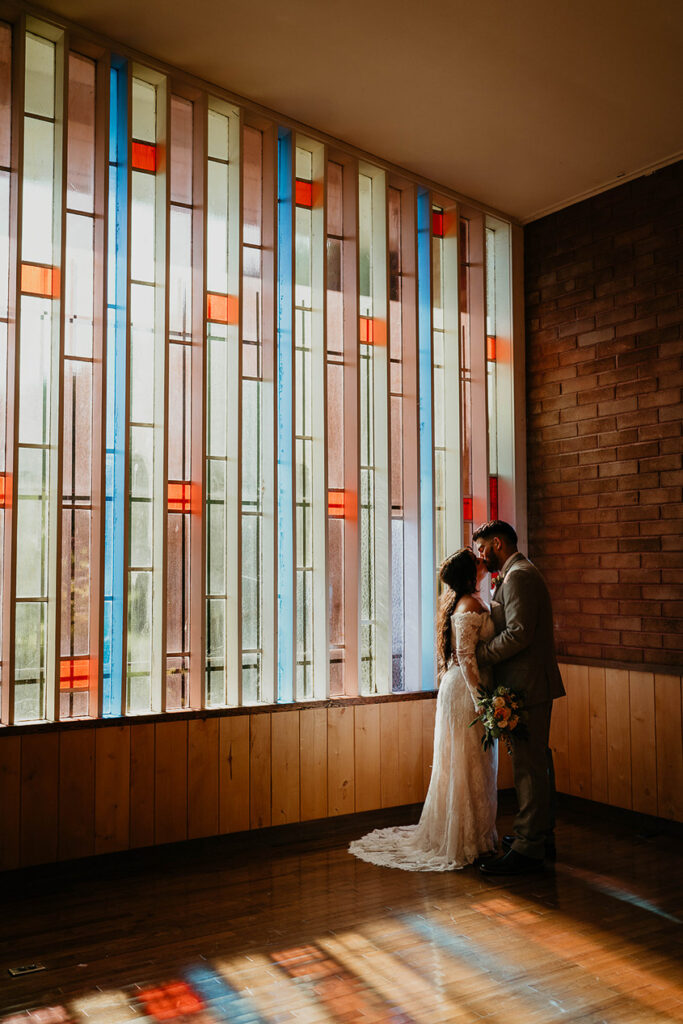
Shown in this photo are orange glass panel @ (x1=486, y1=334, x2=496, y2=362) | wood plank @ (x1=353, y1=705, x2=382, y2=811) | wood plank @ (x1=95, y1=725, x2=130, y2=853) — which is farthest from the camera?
orange glass panel @ (x1=486, y1=334, x2=496, y2=362)

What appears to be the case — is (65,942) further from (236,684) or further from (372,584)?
(372,584)

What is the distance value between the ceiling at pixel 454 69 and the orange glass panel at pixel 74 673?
3064 mm

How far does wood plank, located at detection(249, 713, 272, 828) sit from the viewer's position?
187 inches

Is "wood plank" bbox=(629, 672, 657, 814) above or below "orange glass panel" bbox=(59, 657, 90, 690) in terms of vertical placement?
below

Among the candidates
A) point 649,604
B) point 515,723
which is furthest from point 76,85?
point 649,604

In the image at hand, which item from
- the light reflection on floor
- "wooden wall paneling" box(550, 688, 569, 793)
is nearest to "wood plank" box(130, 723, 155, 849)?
the light reflection on floor

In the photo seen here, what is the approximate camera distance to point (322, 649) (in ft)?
16.7

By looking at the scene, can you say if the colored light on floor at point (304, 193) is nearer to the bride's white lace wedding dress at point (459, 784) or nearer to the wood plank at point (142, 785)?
the bride's white lace wedding dress at point (459, 784)

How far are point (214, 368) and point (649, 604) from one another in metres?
2.97

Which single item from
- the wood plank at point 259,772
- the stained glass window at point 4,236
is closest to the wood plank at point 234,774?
the wood plank at point 259,772

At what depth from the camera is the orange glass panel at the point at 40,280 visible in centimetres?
426

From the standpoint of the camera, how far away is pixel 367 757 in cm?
526

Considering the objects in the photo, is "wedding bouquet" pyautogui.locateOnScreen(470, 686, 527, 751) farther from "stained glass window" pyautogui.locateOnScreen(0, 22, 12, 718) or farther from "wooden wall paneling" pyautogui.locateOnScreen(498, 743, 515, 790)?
"stained glass window" pyautogui.locateOnScreen(0, 22, 12, 718)

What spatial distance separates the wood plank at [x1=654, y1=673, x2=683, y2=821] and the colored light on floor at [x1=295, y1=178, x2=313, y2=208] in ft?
11.6
